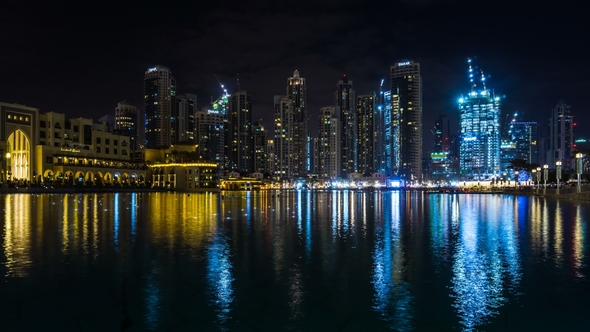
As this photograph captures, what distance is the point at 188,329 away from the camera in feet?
25.9

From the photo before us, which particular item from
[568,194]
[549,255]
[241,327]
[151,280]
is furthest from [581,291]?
[568,194]

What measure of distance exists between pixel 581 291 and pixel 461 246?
6.84 metres

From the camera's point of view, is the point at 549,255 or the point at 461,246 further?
the point at 461,246

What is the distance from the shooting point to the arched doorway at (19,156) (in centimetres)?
9412

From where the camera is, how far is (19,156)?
3752 inches

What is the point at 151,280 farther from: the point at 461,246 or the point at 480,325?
the point at 461,246

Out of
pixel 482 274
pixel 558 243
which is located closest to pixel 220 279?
pixel 482 274

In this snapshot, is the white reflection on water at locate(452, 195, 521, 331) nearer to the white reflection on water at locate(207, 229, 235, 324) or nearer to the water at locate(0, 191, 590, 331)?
the water at locate(0, 191, 590, 331)

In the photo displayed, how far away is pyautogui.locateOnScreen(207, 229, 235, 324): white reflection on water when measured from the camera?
9.01 m

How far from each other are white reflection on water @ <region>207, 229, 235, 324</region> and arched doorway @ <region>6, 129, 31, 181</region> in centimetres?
9372

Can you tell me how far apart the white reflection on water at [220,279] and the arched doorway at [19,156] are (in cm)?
9372

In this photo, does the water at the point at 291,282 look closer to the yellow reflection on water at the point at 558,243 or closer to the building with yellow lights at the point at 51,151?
the yellow reflection on water at the point at 558,243

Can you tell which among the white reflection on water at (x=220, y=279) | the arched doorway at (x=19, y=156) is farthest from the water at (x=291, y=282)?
the arched doorway at (x=19, y=156)

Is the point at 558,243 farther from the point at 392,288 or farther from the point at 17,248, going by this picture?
the point at 17,248
